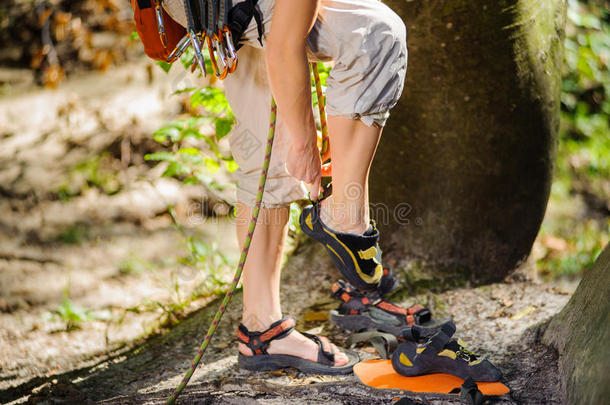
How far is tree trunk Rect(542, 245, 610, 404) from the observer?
137 centimetres

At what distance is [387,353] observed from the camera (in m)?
2.08

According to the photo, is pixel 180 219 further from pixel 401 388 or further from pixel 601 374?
pixel 601 374

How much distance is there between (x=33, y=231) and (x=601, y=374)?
10.8ft

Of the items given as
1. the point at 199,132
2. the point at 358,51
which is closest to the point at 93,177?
the point at 199,132

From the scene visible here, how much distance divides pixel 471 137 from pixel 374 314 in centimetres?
83

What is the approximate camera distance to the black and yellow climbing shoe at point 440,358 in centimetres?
182

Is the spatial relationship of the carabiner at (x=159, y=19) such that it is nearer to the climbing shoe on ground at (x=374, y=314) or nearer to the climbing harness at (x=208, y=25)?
the climbing harness at (x=208, y=25)

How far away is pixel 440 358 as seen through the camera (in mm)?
1861

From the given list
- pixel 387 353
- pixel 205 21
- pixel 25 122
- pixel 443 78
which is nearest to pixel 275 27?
pixel 205 21

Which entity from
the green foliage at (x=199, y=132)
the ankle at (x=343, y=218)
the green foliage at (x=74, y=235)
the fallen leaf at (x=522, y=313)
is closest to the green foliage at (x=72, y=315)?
the green foliage at (x=74, y=235)

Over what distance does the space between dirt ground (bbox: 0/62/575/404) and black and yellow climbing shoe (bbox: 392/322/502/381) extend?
0.14 m

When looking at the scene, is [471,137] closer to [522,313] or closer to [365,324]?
[522,313]

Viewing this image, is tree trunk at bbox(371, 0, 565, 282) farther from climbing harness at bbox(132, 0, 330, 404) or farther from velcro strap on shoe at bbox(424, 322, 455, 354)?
climbing harness at bbox(132, 0, 330, 404)

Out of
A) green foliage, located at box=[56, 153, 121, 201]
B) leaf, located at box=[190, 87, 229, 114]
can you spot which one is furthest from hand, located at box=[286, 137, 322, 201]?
green foliage, located at box=[56, 153, 121, 201]
